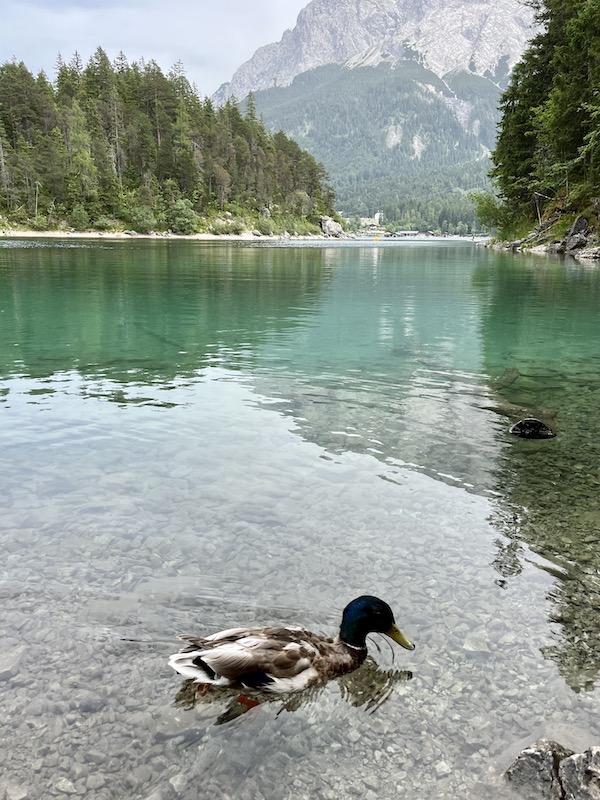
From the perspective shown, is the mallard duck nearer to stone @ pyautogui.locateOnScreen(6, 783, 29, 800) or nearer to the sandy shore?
stone @ pyautogui.locateOnScreen(6, 783, 29, 800)

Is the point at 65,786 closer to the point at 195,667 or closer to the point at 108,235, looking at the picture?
the point at 195,667

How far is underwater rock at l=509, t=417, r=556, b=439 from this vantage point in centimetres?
1220

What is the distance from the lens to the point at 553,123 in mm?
67812

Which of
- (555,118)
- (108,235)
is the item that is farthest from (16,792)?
(108,235)

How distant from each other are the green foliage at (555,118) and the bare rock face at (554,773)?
58.7 m

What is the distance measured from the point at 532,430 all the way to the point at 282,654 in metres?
8.88

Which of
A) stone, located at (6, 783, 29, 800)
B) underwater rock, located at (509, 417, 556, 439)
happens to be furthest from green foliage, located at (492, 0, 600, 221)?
stone, located at (6, 783, 29, 800)

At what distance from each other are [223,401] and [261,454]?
397 cm

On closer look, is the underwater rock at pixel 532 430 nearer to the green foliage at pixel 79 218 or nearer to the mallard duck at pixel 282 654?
the mallard duck at pixel 282 654

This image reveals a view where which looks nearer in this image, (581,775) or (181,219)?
(581,775)

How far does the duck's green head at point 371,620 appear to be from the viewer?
540cm

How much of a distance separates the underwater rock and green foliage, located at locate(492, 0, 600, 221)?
50178 millimetres

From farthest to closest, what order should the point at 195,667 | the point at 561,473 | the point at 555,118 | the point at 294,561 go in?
the point at 555,118 → the point at 561,473 → the point at 294,561 → the point at 195,667

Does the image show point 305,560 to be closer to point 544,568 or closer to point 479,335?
point 544,568
